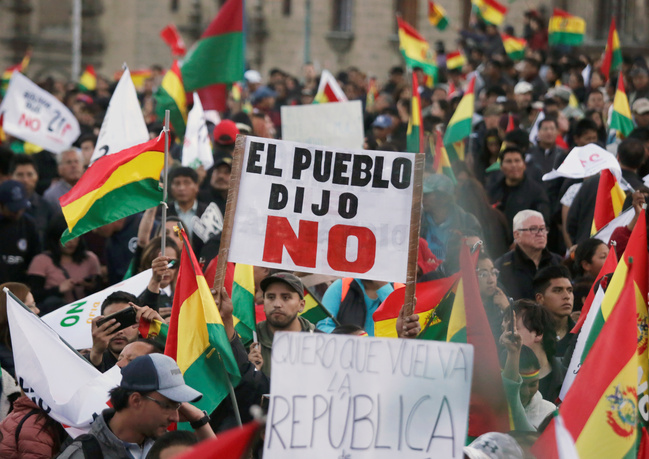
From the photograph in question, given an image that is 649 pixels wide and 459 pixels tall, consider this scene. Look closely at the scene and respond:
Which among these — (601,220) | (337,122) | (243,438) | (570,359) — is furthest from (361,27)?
(243,438)

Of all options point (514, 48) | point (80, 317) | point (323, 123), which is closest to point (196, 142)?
point (323, 123)

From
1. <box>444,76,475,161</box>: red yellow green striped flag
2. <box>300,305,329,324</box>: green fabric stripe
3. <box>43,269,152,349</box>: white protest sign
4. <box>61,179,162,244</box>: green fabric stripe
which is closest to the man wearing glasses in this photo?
<box>43,269,152,349</box>: white protest sign

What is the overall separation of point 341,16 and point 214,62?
69.2 ft

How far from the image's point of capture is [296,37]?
3231 cm

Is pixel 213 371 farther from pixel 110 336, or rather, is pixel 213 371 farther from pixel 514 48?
pixel 514 48

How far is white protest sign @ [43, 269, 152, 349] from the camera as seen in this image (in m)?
6.53

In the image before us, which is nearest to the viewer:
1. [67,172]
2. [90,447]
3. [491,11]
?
[90,447]

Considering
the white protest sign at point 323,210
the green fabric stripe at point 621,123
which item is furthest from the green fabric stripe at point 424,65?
the white protest sign at point 323,210

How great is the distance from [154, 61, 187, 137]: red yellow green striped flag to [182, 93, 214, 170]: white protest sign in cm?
32

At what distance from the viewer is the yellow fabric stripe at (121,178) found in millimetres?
6777

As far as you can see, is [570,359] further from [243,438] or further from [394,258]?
[243,438]

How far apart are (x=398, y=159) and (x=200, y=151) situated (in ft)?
18.0

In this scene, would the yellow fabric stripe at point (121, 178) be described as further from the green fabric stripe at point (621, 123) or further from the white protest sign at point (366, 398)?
the green fabric stripe at point (621, 123)

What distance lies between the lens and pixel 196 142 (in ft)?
35.3
